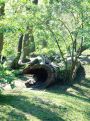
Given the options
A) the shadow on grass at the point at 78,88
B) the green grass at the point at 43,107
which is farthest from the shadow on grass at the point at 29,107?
the shadow on grass at the point at 78,88

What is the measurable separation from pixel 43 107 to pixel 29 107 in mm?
646

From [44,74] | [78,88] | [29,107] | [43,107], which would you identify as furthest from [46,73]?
[29,107]

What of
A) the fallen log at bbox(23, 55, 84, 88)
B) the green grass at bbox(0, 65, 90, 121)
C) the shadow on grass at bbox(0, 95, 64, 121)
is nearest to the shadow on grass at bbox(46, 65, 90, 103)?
the green grass at bbox(0, 65, 90, 121)

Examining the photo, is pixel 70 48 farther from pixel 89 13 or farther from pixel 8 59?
pixel 8 59

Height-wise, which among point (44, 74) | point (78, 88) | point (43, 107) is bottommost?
point (78, 88)

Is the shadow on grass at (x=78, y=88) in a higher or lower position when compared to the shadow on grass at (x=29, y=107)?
lower

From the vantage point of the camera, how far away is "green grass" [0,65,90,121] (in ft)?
39.0

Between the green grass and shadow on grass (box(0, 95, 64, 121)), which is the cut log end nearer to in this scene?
the green grass

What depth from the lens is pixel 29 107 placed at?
42.8 feet

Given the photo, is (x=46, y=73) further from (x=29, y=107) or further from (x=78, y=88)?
(x=29, y=107)

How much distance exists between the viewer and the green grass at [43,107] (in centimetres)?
1188

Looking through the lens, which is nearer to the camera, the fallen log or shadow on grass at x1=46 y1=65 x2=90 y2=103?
shadow on grass at x1=46 y1=65 x2=90 y2=103

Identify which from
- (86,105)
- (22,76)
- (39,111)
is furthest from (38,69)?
(39,111)

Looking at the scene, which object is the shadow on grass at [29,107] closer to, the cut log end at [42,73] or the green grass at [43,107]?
the green grass at [43,107]
